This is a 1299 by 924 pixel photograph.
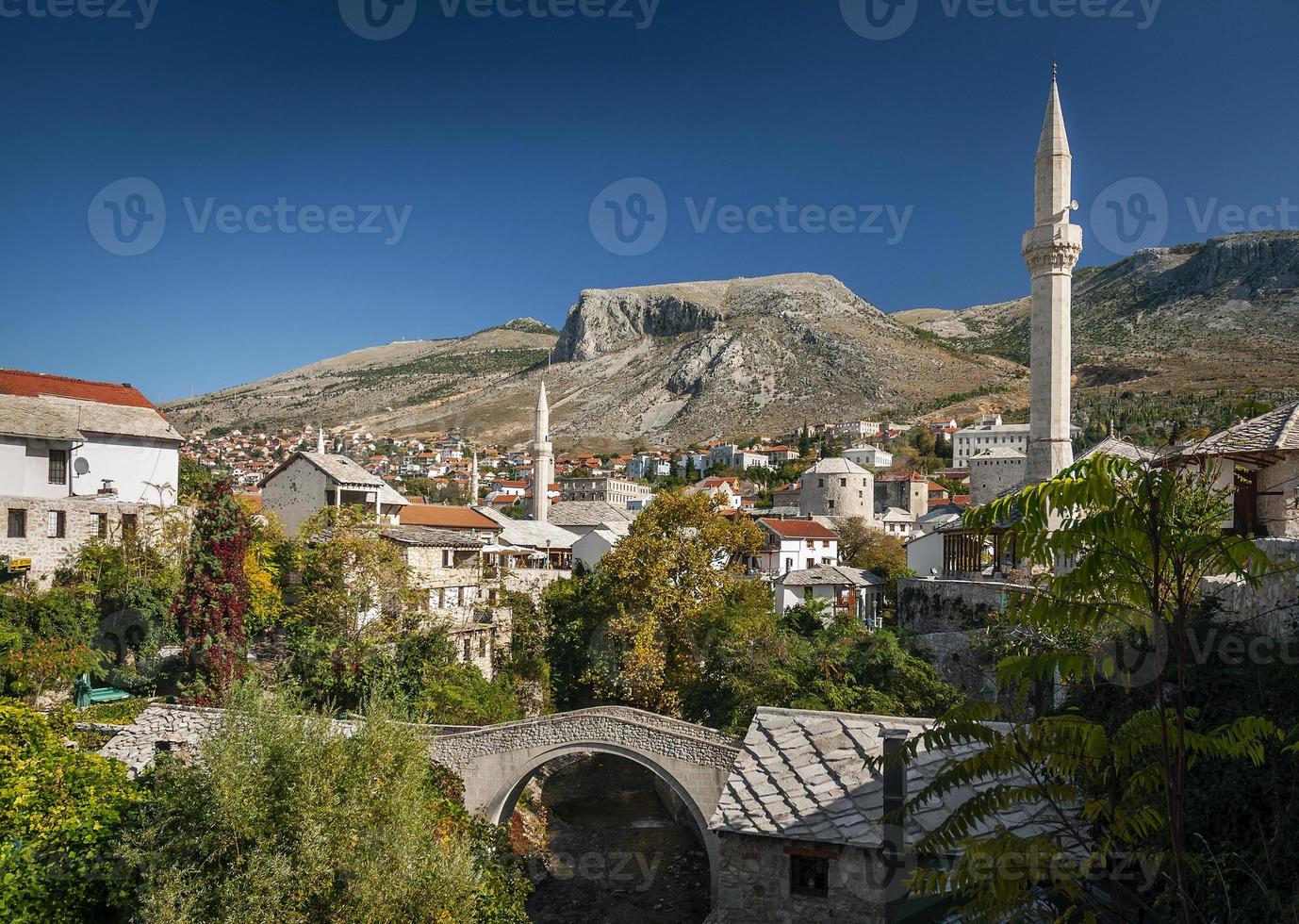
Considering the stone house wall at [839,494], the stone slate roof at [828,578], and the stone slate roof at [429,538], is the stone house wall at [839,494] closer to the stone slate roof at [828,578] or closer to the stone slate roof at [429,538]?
the stone slate roof at [828,578]

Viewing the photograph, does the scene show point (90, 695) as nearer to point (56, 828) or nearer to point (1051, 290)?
point (56, 828)

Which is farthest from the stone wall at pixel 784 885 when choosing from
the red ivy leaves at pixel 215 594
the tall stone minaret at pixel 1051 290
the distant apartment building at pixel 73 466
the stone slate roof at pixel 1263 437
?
the distant apartment building at pixel 73 466

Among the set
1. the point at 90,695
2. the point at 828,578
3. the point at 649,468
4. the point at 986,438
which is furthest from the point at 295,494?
the point at 649,468

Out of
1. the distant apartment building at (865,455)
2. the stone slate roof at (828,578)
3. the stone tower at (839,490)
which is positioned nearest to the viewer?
the stone slate roof at (828,578)

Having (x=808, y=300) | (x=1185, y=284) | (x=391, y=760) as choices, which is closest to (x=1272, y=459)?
(x=391, y=760)

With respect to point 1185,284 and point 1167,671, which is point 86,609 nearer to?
point 1167,671
